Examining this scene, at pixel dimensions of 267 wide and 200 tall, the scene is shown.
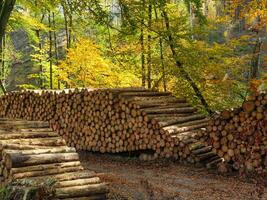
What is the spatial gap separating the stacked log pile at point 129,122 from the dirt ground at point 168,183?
1.64 feet

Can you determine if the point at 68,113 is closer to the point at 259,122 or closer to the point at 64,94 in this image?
the point at 64,94

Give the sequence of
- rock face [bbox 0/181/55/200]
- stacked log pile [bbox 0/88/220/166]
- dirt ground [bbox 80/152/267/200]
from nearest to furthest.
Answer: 1. rock face [bbox 0/181/55/200]
2. dirt ground [bbox 80/152/267/200]
3. stacked log pile [bbox 0/88/220/166]

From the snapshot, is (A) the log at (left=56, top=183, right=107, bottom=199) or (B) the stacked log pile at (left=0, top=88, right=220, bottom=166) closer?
(A) the log at (left=56, top=183, right=107, bottom=199)

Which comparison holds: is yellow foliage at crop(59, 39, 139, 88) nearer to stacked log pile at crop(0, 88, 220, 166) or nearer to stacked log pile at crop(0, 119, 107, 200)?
stacked log pile at crop(0, 88, 220, 166)

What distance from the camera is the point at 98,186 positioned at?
649 cm

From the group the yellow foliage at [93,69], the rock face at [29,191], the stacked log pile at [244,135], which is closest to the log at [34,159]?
the rock face at [29,191]

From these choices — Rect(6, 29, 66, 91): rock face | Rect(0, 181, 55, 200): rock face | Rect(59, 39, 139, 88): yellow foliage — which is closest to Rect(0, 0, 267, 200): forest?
Rect(0, 181, 55, 200): rock face

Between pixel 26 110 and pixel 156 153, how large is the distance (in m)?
6.45

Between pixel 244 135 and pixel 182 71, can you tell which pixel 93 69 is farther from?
pixel 244 135

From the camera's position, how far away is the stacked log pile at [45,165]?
622 centimetres

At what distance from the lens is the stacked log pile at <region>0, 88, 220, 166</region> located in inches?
398

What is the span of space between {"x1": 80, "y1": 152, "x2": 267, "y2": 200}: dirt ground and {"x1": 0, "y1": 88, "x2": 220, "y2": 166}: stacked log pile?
0.50 metres

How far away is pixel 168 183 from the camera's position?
803 cm

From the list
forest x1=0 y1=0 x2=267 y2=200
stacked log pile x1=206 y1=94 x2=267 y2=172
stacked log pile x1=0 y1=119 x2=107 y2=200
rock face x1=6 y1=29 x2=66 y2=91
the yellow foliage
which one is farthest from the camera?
rock face x1=6 y1=29 x2=66 y2=91
